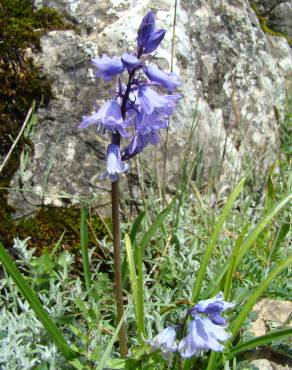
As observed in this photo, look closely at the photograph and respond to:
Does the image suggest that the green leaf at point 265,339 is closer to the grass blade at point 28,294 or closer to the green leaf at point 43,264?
the grass blade at point 28,294

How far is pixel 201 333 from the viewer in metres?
2.00

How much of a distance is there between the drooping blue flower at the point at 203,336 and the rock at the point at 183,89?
143 centimetres

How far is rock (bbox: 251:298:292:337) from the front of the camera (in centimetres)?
286

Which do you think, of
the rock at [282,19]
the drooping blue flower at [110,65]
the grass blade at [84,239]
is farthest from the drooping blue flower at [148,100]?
the rock at [282,19]

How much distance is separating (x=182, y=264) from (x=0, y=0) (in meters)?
2.04

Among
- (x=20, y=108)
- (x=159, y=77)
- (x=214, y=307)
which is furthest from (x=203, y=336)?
(x=20, y=108)

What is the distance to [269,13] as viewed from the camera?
6.38m

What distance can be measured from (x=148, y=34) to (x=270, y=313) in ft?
5.75

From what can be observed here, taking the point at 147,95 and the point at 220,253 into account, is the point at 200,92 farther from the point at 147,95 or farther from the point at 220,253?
the point at 147,95

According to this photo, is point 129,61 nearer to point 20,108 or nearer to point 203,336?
point 203,336

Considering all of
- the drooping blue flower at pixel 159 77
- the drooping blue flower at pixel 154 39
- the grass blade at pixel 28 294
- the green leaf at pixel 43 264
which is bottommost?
the green leaf at pixel 43 264

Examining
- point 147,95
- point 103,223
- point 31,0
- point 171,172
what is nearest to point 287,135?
point 171,172

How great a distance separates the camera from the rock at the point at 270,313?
112 inches

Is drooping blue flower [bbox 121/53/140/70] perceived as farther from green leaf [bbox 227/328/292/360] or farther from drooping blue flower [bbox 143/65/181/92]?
green leaf [bbox 227/328/292/360]
